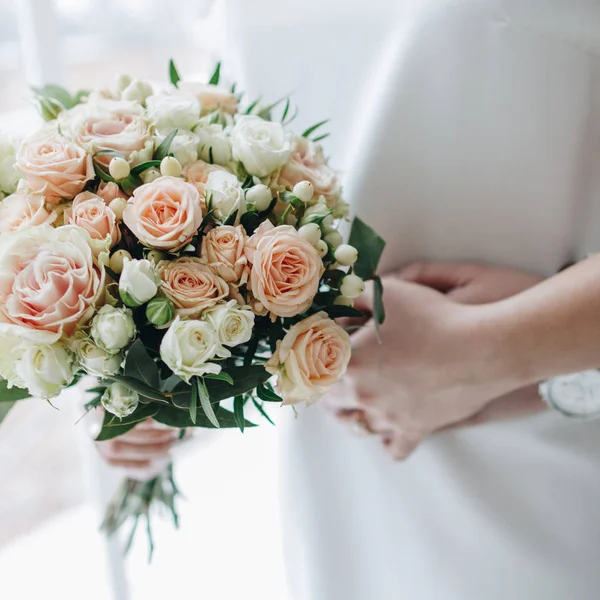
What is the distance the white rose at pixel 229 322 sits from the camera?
510 millimetres

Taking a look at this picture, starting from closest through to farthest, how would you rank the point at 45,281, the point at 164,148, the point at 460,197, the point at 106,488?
1. the point at 45,281
2. the point at 164,148
3. the point at 460,197
4. the point at 106,488

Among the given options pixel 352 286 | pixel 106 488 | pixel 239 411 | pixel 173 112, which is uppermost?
pixel 173 112

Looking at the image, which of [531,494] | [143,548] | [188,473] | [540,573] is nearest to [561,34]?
[531,494]

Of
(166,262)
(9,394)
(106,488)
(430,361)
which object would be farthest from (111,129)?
(106,488)

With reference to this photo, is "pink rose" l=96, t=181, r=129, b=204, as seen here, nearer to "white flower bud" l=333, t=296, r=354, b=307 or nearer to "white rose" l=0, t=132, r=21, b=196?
"white rose" l=0, t=132, r=21, b=196

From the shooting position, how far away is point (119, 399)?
1.78 feet

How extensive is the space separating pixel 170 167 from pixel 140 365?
18 centimetres

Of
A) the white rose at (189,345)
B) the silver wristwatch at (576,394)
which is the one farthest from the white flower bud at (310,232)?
the silver wristwatch at (576,394)

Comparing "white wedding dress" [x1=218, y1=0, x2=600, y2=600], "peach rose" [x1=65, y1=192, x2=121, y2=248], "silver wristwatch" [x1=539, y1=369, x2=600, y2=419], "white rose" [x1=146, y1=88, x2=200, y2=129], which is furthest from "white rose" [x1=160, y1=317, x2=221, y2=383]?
"silver wristwatch" [x1=539, y1=369, x2=600, y2=419]

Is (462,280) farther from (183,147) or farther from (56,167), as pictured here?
(56,167)

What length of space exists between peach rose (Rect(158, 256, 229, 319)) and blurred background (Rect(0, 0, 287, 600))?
28.6 inches

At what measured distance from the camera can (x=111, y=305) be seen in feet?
1.73

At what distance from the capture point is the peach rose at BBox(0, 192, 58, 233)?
21.7 inches

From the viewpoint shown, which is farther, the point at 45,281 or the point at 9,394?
the point at 9,394
